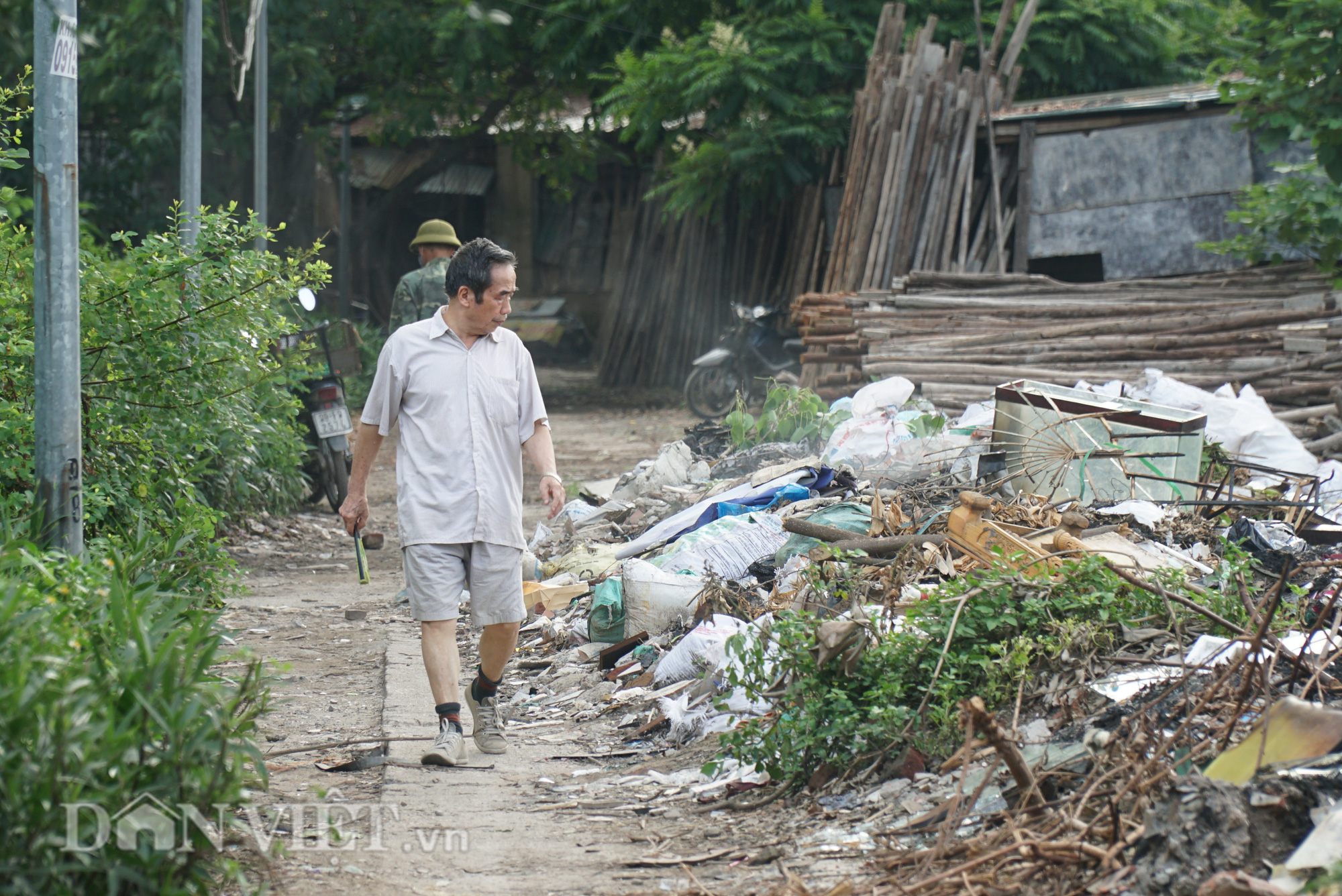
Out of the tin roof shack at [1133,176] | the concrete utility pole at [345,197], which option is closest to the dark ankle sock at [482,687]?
the tin roof shack at [1133,176]

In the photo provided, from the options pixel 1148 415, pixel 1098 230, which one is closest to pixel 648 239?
pixel 1098 230

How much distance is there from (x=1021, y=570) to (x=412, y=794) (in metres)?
2.03

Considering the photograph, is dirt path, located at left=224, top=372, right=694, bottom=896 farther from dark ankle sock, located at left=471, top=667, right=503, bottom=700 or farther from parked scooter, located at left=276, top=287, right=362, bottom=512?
parked scooter, located at left=276, top=287, right=362, bottom=512

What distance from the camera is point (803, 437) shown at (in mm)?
8008

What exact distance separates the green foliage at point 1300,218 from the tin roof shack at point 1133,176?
6.48 feet

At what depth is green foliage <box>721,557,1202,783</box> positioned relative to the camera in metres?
3.34

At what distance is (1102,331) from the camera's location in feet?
30.0

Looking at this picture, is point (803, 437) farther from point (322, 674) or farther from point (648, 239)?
point (648, 239)

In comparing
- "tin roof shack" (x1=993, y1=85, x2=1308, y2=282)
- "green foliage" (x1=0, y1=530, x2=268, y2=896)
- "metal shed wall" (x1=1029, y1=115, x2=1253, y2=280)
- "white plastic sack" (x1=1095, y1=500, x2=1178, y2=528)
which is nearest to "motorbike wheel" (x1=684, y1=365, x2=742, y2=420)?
"tin roof shack" (x1=993, y1=85, x2=1308, y2=282)

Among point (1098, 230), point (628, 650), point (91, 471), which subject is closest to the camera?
point (91, 471)

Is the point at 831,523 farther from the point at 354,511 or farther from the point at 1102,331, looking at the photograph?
the point at 1102,331

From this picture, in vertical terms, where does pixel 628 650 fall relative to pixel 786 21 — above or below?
below

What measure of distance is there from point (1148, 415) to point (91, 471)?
4.77m

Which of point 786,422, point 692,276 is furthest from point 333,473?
point 692,276
